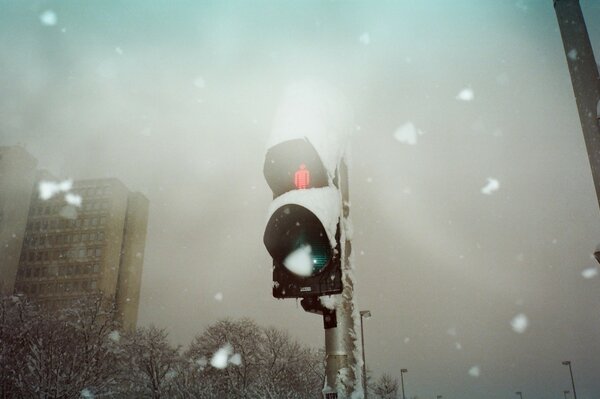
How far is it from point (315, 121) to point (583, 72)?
1713mm

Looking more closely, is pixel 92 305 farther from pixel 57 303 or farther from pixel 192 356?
pixel 57 303

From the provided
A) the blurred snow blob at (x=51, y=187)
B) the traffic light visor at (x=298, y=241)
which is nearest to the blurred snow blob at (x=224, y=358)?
the traffic light visor at (x=298, y=241)

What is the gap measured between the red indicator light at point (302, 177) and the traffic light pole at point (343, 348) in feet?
1.28

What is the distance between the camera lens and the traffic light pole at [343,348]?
77.9 inches

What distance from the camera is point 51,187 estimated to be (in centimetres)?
10388

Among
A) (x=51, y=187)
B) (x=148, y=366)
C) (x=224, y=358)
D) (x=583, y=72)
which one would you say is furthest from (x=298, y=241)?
(x=51, y=187)

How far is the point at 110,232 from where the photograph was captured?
10031 centimetres

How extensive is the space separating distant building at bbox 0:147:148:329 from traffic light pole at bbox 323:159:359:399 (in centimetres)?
9707

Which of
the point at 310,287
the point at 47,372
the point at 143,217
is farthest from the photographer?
the point at 143,217

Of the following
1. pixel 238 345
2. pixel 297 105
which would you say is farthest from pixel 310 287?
pixel 238 345

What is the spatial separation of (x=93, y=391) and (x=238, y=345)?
1036 inches

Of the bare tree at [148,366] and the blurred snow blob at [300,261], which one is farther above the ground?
the bare tree at [148,366]

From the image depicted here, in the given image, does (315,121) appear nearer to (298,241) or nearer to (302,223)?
(302,223)

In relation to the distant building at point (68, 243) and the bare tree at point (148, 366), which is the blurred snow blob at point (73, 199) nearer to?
the distant building at point (68, 243)
